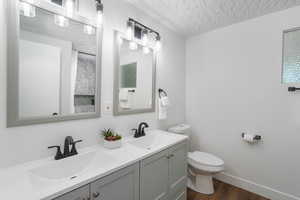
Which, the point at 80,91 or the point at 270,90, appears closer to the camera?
the point at 80,91

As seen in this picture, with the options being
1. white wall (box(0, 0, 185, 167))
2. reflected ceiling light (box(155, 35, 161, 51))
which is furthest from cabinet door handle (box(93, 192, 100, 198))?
reflected ceiling light (box(155, 35, 161, 51))

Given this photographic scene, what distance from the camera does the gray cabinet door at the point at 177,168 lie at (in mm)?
1525

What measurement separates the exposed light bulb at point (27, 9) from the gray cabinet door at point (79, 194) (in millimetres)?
1238

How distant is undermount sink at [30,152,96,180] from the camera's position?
97cm

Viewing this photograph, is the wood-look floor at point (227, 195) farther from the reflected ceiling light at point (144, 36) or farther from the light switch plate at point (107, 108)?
the reflected ceiling light at point (144, 36)

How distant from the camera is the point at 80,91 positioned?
1301mm

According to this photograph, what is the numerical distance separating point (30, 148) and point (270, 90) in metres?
2.63

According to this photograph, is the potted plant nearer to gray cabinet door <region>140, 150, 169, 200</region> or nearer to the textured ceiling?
gray cabinet door <region>140, 150, 169, 200</region>

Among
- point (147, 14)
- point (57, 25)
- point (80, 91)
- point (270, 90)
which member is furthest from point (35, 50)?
point (270, 90)

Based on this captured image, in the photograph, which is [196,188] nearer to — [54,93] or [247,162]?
[247,162]

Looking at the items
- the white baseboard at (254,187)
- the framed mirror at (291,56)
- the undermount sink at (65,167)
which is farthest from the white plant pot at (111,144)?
the framed mirror at (291,56)

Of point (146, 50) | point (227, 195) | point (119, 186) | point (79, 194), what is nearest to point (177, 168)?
point (119, 186)

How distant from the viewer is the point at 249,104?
1999mm

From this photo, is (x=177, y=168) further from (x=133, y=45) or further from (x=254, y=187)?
(x=133, y=45)
